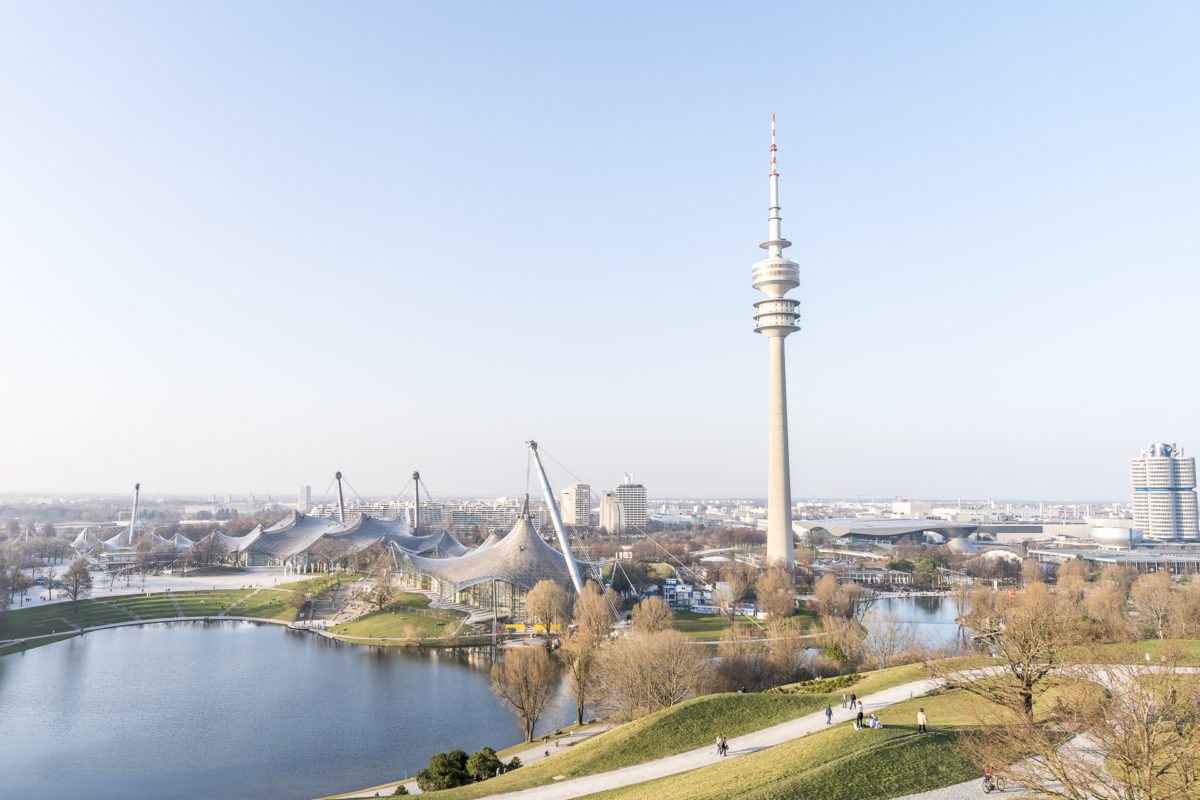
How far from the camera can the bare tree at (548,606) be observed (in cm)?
4128

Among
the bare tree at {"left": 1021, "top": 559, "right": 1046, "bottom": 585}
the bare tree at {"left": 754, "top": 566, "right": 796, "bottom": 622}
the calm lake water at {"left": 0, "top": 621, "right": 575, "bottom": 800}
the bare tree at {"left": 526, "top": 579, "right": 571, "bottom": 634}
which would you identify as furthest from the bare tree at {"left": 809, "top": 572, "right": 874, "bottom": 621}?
the calm lake water at {"left": 0, "top": 621, "right": 575, "bottom": 800}

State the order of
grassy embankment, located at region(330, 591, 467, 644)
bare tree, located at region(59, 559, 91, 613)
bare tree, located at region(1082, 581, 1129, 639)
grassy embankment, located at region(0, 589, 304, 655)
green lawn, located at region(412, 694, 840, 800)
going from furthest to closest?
bare tree, located at region(59, 559, 91, 613), grassy embankment, located at region(0, 589, 304, 655), grassy embankment, located at region(330, 591, 467, 644), bare tree, located at region(1082, 581, 1129, 639), green lawn, located at region(412, 694, 840, 800)

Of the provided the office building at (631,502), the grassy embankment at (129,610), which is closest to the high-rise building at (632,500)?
the office building at (631,502)

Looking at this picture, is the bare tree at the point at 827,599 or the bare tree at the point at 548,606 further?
the bare tree at the point at 827,599

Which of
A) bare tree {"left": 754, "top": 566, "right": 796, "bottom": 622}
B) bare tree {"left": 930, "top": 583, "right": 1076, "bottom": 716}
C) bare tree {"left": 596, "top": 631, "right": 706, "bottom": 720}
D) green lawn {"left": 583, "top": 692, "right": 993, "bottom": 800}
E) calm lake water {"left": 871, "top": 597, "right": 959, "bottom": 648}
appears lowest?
calm lake water {"left": 871, "top": 597, "right": 959, "bottom": 648}

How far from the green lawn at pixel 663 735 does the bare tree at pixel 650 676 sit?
299 centimetres

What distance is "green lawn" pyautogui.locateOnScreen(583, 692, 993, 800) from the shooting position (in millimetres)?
12953

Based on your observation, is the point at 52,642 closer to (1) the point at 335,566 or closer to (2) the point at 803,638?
(1) the point at 335,566

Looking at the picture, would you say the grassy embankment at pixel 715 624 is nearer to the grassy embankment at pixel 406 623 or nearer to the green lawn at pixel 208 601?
the grassy embankment at pixel 406 623

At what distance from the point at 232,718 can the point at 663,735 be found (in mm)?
17895

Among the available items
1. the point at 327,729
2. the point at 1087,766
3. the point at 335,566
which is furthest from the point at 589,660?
the point at 335,566

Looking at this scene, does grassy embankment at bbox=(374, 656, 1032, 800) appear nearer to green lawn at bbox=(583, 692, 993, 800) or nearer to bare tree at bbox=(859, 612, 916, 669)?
green lawn at bbox=(583, 692, 993, 800)

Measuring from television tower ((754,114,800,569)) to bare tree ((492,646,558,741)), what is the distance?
4052 centimetres

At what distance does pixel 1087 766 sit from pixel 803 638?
2337 centimetres
